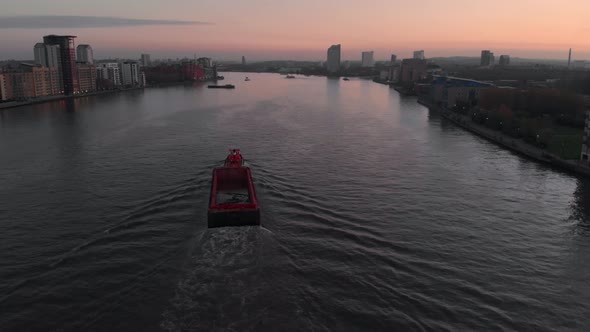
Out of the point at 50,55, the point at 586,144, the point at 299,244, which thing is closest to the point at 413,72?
the point at 50,55

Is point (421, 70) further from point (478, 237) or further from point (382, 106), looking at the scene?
point (478, 237)

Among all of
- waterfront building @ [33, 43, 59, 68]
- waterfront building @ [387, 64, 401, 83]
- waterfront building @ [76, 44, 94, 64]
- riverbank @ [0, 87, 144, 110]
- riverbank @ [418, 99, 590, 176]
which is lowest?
riverbank @ [418, 99, 590, 176]

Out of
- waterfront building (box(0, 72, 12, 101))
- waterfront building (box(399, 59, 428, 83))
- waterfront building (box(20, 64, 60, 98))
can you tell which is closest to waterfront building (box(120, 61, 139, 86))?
waterfront building (box(20, 64, 60, 98))

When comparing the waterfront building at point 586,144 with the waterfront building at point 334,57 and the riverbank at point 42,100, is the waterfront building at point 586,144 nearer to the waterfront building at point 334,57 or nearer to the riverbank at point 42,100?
the riverbank at point 42,100

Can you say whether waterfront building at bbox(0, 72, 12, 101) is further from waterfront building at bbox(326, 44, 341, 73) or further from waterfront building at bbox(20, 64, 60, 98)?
waterfront building at bbox(326, 44, 341, 73)

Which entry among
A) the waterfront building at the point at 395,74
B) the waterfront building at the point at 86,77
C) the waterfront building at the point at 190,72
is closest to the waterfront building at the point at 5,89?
the waterfront building at the point at 86,77
